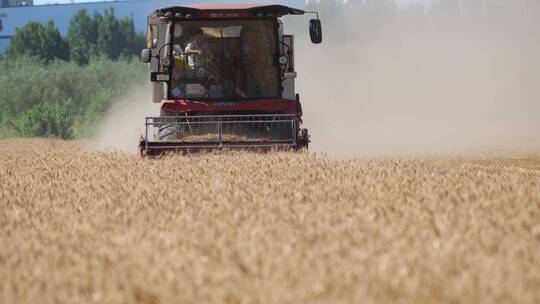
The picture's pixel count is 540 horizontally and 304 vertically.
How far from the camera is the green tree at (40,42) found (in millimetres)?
70938

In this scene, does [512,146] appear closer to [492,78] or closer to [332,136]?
[332,136]

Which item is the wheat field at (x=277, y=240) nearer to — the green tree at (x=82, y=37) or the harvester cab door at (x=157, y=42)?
the harvester cab door at (x=157, y=42)

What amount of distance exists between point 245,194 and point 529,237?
9.01 ft

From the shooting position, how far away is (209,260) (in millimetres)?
4156

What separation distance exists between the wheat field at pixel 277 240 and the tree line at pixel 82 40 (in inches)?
2537

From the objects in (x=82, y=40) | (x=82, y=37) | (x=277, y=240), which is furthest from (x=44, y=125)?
(x=82, y=37)

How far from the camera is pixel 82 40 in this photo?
243 ft

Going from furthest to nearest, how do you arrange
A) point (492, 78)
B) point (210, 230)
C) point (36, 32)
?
point (36, 32) < point (492, 78) < point (210, 230)

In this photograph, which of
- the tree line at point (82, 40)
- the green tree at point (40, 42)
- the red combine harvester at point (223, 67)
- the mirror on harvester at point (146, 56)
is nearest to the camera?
the red combine harvester at point (223, 67)

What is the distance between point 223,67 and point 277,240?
10.0m

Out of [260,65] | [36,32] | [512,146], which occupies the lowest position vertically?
[512,146]

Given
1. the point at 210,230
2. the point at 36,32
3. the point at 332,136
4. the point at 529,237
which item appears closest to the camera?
the point at 529,237

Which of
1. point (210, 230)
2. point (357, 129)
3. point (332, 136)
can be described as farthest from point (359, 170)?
point (357, 129)

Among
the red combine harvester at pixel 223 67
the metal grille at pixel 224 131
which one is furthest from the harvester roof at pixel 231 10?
the metal grille at pixel 224 131
